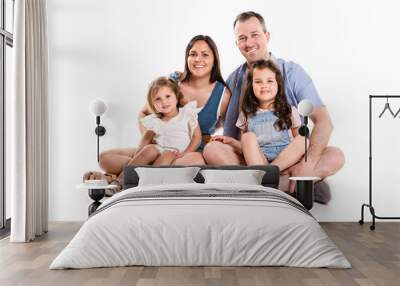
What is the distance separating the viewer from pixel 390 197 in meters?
7.70

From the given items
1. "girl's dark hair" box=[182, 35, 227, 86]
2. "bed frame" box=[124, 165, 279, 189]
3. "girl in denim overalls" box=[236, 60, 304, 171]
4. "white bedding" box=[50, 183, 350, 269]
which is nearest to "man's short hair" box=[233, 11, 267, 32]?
"girl's dark hair" box=[182, 35, 227, 86]

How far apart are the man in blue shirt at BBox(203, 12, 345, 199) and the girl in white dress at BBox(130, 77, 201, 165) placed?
33cm

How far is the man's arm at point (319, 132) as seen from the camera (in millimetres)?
7568

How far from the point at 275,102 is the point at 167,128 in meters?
1.48

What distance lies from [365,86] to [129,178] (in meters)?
3.37

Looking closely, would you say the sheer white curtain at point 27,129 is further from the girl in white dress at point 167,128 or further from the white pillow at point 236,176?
the white pillow at point 236,176

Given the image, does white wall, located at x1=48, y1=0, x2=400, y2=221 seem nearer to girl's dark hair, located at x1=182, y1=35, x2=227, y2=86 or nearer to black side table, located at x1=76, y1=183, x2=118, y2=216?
girl's dark hair, located at x1=182, y1=35, x2=227, y2=86

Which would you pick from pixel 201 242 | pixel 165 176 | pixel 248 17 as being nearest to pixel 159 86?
pixel 165 176

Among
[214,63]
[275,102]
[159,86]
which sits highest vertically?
[214,63]

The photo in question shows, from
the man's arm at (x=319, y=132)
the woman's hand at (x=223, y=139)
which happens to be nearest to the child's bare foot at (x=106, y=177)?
the woman's hand at (x=223, y=139)

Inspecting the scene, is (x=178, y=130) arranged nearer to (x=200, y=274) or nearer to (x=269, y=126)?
(x=269, y=126)

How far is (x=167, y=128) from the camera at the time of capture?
24.9 feet

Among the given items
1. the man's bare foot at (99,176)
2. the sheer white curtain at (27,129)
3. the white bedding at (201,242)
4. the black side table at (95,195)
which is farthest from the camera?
the man's bare foot at (99,176)

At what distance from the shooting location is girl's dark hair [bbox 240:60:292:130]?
7.55 metres
